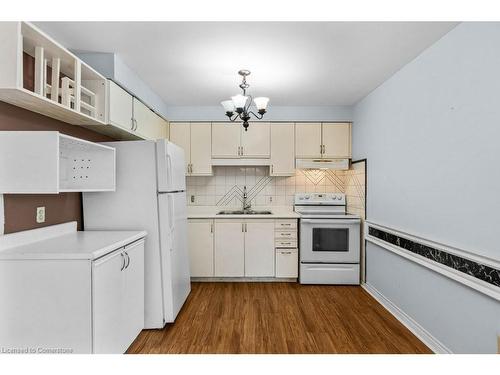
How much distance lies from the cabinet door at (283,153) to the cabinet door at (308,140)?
75mm

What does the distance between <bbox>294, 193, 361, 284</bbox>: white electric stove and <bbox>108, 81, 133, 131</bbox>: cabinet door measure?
2.35m

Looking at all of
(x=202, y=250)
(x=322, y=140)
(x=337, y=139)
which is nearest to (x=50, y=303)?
(x=202, y=250)

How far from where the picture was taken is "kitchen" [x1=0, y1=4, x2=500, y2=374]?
168cm

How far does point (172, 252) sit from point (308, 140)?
244cm

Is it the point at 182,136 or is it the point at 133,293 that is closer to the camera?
the point at 133,293

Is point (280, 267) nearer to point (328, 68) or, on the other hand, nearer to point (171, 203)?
point (171, 203)

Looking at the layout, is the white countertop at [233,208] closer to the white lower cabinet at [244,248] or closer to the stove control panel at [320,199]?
the white lower cabinet at [244,248]

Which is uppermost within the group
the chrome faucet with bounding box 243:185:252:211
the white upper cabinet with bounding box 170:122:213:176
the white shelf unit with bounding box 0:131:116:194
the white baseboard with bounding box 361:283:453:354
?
the white upper cabinet with bounding box 170:122:213:176

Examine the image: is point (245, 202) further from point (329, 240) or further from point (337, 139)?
point (337, 139)

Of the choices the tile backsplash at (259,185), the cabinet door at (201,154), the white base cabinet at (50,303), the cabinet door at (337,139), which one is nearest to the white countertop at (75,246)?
the white base cabinet at (50,303)

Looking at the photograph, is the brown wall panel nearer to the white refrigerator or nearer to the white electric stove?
the white refrigerator

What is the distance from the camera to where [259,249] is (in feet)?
12.3

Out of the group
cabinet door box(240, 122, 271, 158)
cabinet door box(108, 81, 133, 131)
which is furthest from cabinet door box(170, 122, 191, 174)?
cabinet door box(108, 81, 133, 131)

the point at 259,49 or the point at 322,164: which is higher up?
the point at 259,49
